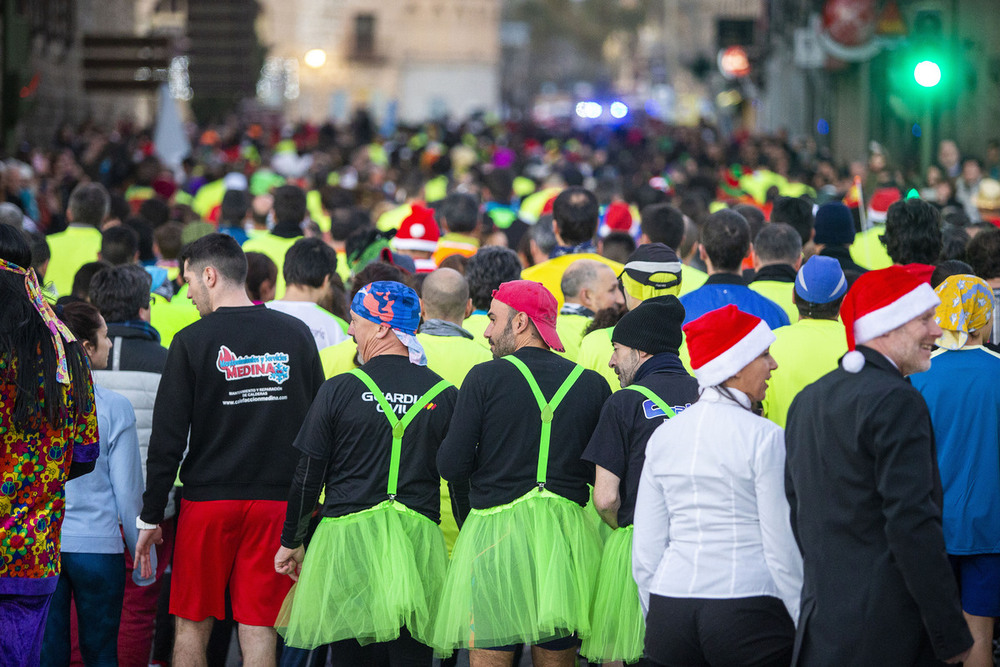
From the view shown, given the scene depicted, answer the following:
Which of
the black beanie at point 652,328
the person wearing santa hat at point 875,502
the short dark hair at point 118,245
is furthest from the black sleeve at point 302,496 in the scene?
the short dark hair at point 118,245

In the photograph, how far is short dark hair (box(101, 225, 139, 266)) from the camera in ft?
28.5

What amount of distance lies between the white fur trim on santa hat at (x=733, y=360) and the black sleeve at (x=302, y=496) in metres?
1.63

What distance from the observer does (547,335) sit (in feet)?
18.0

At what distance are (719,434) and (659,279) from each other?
7.02 feet

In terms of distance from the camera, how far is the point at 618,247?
9.03 meters

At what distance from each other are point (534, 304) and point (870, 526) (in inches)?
70.5

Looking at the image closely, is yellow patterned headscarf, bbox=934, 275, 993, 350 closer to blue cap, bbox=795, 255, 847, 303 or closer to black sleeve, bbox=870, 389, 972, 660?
blue cap, bbox=795, 255, 847, 303

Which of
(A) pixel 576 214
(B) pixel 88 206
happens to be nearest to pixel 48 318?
(A) pixel 576 214

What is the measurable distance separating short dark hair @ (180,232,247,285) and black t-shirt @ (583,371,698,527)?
5.69ft

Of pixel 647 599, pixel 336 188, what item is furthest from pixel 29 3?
pixel 647 599

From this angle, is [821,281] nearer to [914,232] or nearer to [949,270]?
[949,270]

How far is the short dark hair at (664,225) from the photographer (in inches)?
342

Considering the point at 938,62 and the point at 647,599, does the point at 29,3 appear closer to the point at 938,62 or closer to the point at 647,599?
the point at 938,62

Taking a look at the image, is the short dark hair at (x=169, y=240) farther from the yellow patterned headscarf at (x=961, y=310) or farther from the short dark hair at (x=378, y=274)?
the yellow patterned headscarf at (x=961, y=310)
